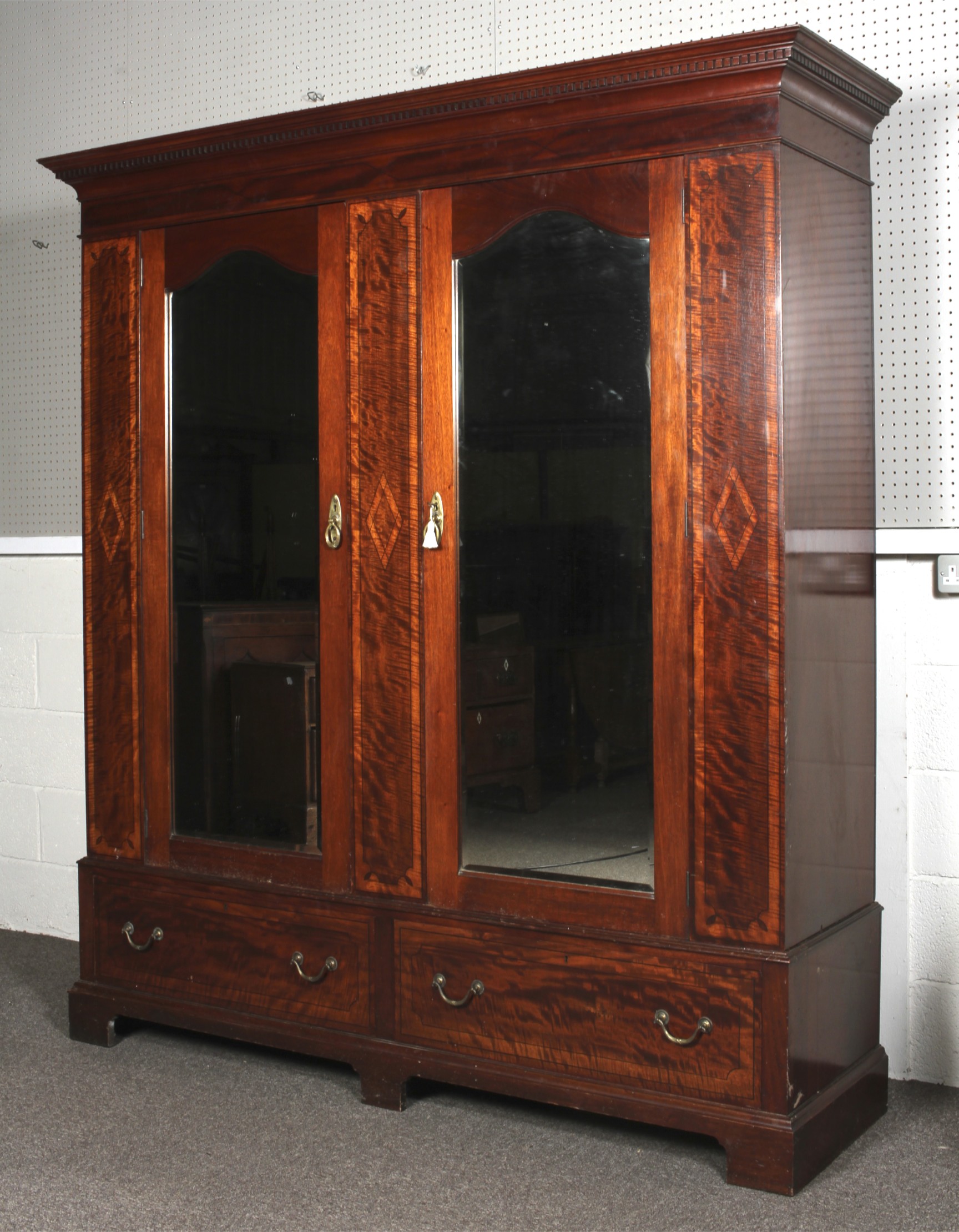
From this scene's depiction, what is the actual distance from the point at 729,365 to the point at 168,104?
7.26ft

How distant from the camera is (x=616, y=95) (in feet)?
7.76

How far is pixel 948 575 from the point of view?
2684 mm

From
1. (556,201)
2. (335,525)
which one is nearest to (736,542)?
(556,201)

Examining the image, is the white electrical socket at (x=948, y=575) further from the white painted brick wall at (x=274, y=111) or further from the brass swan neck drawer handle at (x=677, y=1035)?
the brass swan neck drawer handle at (x=677, y=1035)

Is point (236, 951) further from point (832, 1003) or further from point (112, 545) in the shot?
point (832, 1003)

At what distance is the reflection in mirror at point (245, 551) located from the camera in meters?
2.74

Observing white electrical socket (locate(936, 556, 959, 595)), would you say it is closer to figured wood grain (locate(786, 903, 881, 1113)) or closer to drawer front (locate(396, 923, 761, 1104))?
figured wood grain (locate(786, 903, 881, 1113))

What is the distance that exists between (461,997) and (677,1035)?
1.46 feet

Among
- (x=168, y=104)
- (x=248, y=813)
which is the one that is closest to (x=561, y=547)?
(x=248, y=813)

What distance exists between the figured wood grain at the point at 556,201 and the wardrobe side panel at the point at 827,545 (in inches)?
10.3

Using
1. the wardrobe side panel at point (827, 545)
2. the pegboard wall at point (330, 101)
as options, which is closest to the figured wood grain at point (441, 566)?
the wardrobe side panel at point (827, 545)

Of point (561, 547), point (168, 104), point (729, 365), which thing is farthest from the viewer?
point (168, 104)

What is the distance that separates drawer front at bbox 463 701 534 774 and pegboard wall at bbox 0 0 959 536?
34.9 inches

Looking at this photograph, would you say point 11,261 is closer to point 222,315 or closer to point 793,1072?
point 222,315
